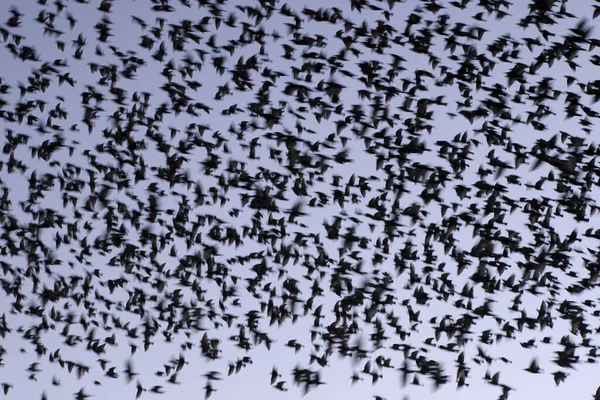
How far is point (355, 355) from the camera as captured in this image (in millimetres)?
30891

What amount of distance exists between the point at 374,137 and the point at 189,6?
17.0 ft

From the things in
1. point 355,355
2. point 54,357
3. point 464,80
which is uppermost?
point 464,80

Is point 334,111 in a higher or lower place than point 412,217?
higher

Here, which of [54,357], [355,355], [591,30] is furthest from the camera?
[54,357]

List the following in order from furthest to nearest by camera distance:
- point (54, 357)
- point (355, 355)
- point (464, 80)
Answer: point (54, 357), point (355, 355), point (464, 80)

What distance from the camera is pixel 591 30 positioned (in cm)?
2666

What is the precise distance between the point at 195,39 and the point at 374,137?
474cm

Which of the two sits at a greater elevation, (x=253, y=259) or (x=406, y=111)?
(x=406, y=111)

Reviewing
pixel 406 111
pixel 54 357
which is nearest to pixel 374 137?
pixel 406 111

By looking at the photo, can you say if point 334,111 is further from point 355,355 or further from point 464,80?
point 355,355

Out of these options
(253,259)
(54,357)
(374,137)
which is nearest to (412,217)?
(374,137)

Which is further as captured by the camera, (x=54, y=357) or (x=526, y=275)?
(x=54, y=357)

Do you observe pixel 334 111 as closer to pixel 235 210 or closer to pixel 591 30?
pixel 235 210

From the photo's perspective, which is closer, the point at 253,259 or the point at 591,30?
the point at 591,30
